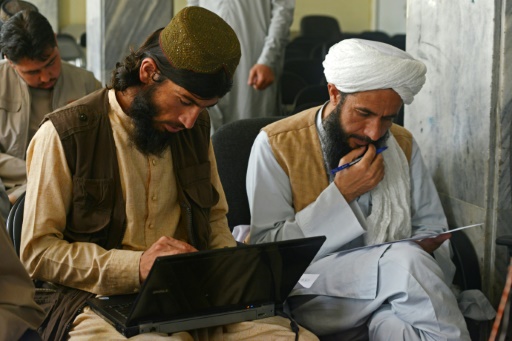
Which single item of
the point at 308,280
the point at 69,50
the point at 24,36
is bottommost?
the point at 69,50

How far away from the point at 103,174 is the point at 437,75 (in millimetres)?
1686

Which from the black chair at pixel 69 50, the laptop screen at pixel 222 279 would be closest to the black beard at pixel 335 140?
the laptop screen at pixel 222 279

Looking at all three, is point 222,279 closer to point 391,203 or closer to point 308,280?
point 308,280

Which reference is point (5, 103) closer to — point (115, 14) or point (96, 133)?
point (115, 14)

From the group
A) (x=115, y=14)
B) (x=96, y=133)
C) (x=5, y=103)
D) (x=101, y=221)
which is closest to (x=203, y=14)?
(x=96, y=133)

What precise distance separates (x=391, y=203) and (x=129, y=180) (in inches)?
39.4

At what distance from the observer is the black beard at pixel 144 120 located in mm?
2588

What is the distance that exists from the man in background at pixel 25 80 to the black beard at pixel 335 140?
1820 millimetres

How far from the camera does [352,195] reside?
3004 mm

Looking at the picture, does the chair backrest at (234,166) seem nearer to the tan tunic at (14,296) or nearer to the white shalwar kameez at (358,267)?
the white shalwar kameez at (358,267)

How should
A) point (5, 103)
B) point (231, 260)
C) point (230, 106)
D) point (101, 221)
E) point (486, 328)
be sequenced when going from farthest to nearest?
point (230, 106)
point (5, 103)
point (486, 328)
point (101, 221)
point (231, 260)

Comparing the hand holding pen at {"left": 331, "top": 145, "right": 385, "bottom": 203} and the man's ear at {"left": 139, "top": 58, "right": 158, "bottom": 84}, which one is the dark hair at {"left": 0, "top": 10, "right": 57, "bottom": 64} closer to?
the man's ear at {"left": 139, "top": 58, "right": 158, "bottom": 84}

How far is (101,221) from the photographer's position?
98.7 inches

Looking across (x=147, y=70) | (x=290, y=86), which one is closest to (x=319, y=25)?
(x=290, y=86)
